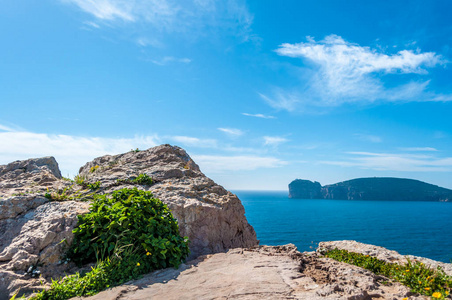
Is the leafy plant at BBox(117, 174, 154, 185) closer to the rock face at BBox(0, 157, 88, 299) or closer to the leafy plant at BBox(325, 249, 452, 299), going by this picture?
the rock face at BBox(0, 157, 88, 299)

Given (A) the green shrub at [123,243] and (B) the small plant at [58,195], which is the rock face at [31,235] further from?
(A) the green shrub at [123,243]

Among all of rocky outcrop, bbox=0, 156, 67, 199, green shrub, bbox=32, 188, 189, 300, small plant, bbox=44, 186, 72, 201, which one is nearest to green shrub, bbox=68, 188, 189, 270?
green shrub, bbox=32, 188, 189, 300

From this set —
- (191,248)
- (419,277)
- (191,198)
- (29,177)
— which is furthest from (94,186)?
(419,277)

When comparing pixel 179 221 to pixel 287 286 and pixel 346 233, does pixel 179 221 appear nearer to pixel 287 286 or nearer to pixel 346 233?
pixel 287 286

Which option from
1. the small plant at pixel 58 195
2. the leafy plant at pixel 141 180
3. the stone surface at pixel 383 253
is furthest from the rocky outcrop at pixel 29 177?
the stone surface at pixel 383 253

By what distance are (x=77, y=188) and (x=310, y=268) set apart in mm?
7463

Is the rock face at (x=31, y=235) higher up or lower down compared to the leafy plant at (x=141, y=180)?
lower down

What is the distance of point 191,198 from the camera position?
27.1ft

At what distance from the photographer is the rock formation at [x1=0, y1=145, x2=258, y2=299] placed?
5.77 metres

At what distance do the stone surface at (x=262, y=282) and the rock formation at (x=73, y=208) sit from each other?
181cm

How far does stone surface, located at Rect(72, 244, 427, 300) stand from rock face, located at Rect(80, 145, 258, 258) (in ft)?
5.51

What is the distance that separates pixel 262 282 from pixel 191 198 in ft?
13.7

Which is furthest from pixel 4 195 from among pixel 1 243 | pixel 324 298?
pixel 324 298

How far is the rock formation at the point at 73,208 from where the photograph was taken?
227 inches
